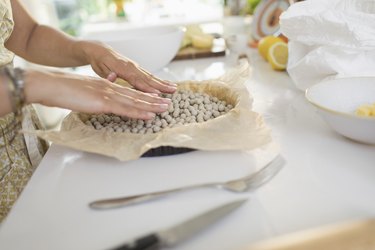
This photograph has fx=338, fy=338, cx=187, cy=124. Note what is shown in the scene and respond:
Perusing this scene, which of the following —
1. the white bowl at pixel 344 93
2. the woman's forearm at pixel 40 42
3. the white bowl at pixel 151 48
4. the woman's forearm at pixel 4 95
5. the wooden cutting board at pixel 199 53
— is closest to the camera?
the woman's forearm at pixel 4 95

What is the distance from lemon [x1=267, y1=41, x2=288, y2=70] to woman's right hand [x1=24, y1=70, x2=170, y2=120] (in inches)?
21.7

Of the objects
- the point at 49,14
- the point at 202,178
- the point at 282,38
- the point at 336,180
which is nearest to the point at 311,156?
the point at 336,180

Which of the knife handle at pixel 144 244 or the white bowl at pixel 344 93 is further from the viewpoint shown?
the white bowl at pixel 344 93

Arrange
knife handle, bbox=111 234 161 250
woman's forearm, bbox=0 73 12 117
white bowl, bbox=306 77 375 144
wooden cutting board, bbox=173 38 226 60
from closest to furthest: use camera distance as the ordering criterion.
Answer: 1. knife handle, bbox=111 234 161 250
2. woman's forearm, bbox=0 73 12 117
3. white bowl, bbox=306 77 375 144
4. wooden cutting board, bbox=173 38 226 60

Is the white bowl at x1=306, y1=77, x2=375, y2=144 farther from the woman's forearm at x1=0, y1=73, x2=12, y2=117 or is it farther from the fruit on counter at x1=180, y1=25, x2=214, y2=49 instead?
the fruit on counter at x1=180, y1=25, x2=214, y2=49

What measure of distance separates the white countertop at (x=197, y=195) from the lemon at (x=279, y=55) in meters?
0.40

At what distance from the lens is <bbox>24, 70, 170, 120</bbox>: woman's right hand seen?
0.56 metres

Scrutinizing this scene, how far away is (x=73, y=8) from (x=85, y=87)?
8.79 feet

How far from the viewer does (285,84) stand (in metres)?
0.96

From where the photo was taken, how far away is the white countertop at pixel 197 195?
437 mm

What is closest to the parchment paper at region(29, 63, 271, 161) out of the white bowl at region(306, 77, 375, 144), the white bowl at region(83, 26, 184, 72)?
the white bowl at region(306, 77, 375, 144)

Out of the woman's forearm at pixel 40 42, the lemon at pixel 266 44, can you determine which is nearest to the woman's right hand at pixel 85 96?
the woman's forearm at pixel 40 42

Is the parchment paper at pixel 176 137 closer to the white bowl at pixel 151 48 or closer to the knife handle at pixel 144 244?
the knife handle at pixel 144 244

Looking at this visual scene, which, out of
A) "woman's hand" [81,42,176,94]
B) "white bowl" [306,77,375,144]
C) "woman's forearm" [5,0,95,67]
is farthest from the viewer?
"woman's forearm" [5,0,95,67]
